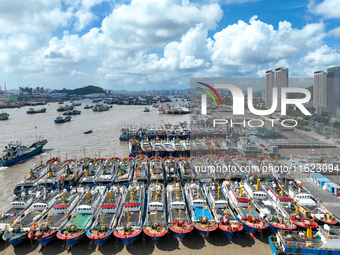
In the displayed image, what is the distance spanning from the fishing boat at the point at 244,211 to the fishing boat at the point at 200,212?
5.43 ft

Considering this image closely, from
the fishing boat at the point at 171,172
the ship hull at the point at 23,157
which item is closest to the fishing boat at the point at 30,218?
the fishing boat at the point at 171,172

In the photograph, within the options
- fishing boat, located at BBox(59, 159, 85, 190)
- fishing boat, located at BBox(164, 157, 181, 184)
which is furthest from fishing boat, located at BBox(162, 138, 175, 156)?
fishing boat, located at BBox(59, 159, 85, 190)

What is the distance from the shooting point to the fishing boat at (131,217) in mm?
11781

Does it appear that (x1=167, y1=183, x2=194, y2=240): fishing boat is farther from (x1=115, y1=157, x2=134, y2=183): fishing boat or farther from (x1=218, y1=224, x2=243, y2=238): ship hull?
(x1=115, y1=157, x2=134, y2=183): fishing boat

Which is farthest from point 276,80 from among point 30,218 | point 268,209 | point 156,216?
point 30,218

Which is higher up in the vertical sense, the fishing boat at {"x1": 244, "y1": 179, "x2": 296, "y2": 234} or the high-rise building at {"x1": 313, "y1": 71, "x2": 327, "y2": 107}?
the high-rise building at {"x1": 313, "y1": 71, "x2": 327, "y2": 107}

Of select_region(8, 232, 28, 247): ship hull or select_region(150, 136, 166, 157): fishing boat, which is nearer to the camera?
select_region(8, 232, 28, 247): ship hull

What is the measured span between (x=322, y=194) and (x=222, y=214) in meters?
8.61

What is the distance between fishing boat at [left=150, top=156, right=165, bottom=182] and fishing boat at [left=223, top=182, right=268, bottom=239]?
196 inches

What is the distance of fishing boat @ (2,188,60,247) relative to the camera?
11.9 meters

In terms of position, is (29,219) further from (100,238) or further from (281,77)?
(281,77)

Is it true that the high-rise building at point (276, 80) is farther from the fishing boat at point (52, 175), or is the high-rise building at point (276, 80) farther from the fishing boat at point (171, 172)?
the fishing boat at point (52, 175)

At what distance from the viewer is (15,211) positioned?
14055mm

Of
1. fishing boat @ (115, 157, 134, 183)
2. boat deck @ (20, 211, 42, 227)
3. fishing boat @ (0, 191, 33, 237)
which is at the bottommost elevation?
boat deck @ (20, 211, 42, 227)
